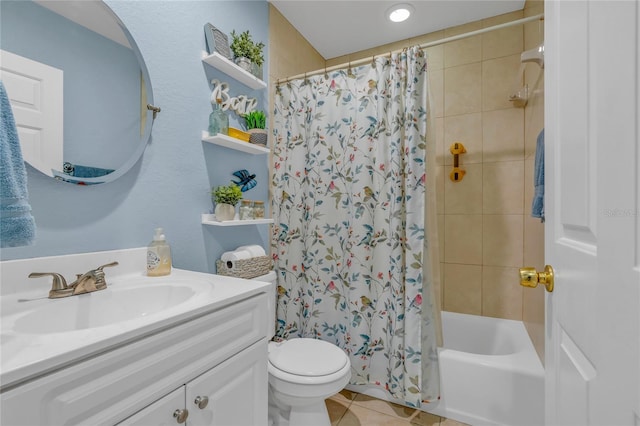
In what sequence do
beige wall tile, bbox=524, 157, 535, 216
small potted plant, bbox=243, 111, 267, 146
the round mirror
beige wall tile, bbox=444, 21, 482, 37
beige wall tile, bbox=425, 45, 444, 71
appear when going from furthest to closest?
beige wall tile, bbox=425, 45, 444, 71 < beige wall tile, bbox=444, 21, 482, 37 < beige wall tile, bbox=524, 157, 535, 216 < small potted plant, bbox=243, 111, 267, 146 < the round mirror

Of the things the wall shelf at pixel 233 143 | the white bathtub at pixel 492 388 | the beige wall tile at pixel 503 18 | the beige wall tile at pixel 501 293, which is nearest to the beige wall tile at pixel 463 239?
the beige wall tile at pixel 501 293

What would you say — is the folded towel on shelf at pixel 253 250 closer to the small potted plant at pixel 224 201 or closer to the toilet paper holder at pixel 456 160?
the small potted plant at pixel 224 201

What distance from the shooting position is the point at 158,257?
116cm

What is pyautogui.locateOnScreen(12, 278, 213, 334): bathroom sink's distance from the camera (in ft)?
2.65

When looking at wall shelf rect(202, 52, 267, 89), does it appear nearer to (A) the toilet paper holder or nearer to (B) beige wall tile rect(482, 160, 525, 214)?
(A) the toilet paper holder

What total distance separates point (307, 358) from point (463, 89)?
2.13 m

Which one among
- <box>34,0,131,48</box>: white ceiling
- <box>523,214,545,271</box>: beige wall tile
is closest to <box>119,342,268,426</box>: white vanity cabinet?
<box>34,0,131,48</box>: white ceiling

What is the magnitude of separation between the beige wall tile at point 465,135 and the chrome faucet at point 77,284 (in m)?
2.23

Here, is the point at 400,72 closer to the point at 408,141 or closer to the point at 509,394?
the point at 408,141

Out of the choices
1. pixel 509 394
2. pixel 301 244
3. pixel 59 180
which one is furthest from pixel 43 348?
pixel 509 394

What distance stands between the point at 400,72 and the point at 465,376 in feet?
5.38

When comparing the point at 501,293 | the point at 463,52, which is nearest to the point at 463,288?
the point at 501,293

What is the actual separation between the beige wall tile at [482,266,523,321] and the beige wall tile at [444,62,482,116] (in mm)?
1189

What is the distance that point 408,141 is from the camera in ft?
5.11
